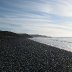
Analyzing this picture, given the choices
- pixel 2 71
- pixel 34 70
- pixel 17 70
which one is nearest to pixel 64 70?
pixel 34 70

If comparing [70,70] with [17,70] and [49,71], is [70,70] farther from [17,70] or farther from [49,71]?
[17,70]

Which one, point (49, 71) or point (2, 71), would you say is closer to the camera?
point (2, 71)

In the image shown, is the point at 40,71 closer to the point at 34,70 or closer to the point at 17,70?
the point at 34,70

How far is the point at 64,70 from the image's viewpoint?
17953mm

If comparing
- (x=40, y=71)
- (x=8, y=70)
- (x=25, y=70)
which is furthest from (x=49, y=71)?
(x=8, y=70)

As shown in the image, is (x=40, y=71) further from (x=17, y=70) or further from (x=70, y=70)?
(x=70, y=70)

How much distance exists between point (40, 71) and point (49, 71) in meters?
0.95

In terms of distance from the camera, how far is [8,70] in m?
16.5

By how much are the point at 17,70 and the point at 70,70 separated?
215 inches

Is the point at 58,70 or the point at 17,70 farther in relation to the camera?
the point at 58,70

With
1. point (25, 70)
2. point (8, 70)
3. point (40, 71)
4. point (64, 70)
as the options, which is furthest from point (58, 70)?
point (8, 70)

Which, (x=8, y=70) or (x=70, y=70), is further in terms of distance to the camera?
(x=70, y=70)

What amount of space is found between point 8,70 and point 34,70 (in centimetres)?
251

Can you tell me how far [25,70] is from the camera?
1694 centimetres
